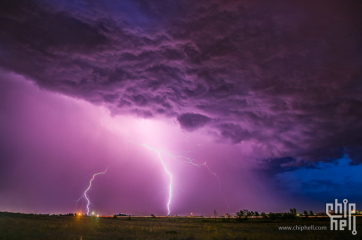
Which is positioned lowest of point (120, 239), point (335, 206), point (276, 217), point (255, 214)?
point (255, 214)

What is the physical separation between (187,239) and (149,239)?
265 centimetres

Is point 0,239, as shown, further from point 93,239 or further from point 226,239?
point 226,239

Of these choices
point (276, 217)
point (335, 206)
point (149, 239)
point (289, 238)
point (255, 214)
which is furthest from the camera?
point (255, 214)

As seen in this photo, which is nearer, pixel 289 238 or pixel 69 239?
pixel 69 239

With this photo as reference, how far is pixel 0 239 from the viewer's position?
527 inches

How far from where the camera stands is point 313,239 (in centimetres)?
1467

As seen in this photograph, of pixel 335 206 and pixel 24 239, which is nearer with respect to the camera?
pixel 24 239

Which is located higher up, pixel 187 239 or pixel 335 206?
pixel 335 206

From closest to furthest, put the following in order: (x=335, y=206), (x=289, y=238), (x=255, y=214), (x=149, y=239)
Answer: (x=149, y=239) → (x=289, y=238) → (x=335, y=206) → (x=255, y=214)

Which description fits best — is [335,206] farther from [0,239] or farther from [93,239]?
[0,239]

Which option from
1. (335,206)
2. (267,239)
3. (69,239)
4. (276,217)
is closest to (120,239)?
(69,239)

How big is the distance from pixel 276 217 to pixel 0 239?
195 ft

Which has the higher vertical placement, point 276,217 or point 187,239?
point 187,239

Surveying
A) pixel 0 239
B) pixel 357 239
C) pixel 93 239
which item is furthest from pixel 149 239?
pixel 357 239
